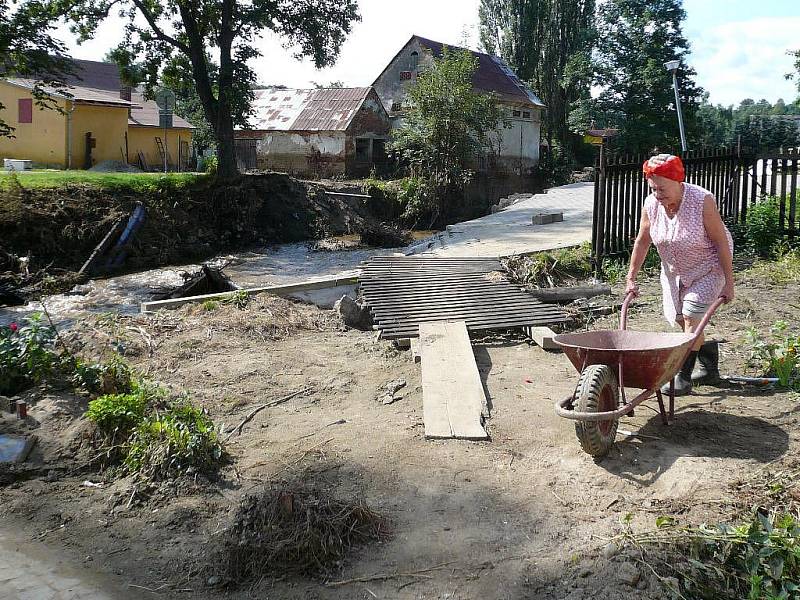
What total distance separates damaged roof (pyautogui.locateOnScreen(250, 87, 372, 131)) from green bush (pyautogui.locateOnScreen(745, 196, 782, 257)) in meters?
20.4

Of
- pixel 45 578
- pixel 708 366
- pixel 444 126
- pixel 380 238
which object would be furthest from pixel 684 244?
pixel 444 126

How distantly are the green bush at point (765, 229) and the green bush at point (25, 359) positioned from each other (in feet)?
32.5

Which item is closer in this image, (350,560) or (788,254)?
(350,560)

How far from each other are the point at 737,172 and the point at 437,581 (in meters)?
10.9

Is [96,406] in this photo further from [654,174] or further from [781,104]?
[781,104]

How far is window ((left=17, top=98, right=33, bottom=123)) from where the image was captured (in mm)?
30703

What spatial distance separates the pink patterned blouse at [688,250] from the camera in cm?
503

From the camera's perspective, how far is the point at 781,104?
12675 cm

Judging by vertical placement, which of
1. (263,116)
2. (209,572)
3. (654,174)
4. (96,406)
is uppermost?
(263,116)

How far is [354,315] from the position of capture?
952 centimetres

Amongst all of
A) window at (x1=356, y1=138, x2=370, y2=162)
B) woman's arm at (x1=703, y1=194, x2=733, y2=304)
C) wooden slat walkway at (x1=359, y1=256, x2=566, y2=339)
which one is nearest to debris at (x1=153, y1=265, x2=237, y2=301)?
wooden slat walkway at (x1=359, y1=256, x2=566, y2=339)

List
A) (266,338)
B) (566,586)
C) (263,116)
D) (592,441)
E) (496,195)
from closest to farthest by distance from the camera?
(566,586) → (592,441) → (266,338) → (496,195) → (263,116)

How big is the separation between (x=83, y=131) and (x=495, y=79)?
19.1 meters

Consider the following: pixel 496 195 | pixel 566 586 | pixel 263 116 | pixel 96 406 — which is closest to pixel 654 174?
pixel 566 586
